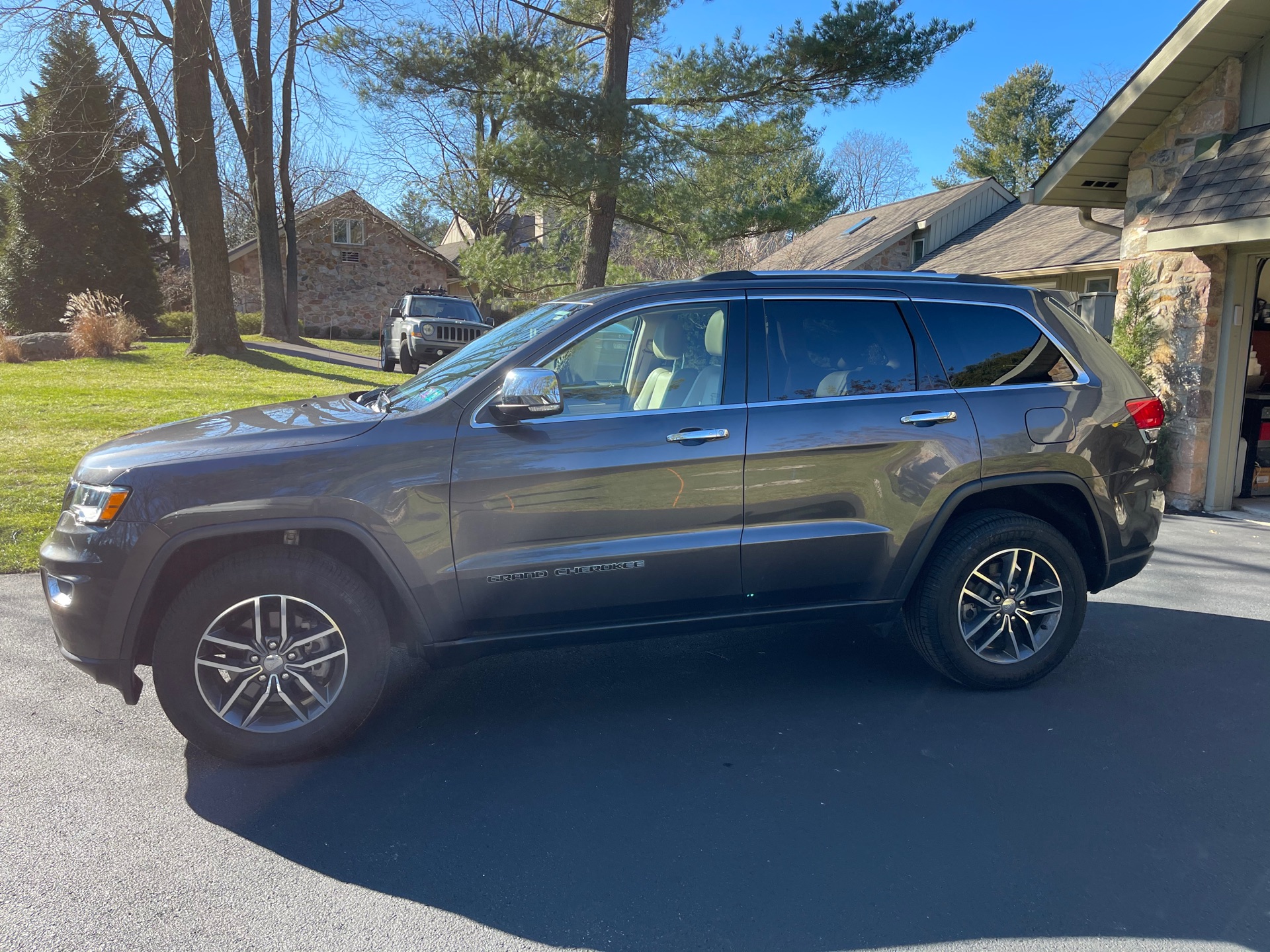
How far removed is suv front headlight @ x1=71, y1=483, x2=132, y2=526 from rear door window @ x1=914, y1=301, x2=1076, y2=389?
3545 millimetres

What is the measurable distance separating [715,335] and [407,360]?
15.9 m

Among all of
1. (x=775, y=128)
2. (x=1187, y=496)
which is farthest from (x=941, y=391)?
(x=775, y=128)

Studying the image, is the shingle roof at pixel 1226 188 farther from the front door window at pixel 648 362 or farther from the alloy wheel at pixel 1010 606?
the front door window at pixel 648 362

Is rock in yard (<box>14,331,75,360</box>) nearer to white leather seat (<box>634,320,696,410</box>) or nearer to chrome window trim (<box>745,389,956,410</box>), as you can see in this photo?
white leather seat (<box>634,320,696,410</box>)

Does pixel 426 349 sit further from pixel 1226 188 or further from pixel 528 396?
pixel 528 396

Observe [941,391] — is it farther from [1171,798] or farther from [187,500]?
[187,500]

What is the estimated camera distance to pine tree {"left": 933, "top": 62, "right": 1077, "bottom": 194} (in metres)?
40.1

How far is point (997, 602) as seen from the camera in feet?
14.5

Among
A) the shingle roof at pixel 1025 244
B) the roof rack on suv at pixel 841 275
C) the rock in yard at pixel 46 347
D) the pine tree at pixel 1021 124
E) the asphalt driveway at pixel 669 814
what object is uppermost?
the pine tree at pixel 1021 124

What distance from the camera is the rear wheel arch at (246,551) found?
343 cm

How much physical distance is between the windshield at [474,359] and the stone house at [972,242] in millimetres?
12569

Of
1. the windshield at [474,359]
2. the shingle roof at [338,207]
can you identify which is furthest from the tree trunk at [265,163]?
the windshield at [474,359]

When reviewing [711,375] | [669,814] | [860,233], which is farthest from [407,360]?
[669,814]

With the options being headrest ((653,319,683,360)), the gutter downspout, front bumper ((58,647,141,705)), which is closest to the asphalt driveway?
front bumper ((58,647,141,705))
